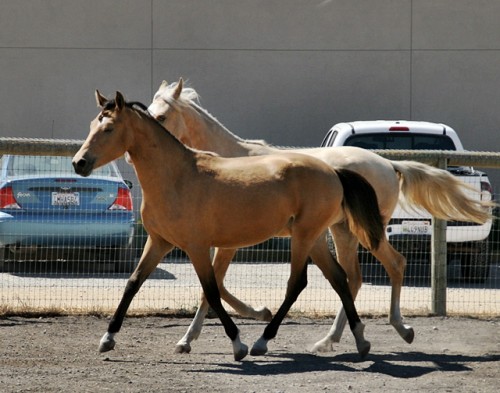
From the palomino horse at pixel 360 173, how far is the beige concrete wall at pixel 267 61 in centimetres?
778

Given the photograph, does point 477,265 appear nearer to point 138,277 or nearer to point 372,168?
point 372,168

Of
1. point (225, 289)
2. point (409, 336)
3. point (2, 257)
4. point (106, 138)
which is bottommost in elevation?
point (409, 336)

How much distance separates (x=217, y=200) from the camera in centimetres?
875

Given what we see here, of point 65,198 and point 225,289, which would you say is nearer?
point 225,289

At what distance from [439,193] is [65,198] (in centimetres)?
415

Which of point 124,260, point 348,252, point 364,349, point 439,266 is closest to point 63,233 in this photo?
point 124,260

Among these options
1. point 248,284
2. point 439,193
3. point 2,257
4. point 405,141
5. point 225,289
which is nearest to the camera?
point 225,289

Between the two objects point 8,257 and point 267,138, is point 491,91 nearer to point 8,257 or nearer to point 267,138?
point 267,138

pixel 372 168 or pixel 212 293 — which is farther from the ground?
pixel 372 168

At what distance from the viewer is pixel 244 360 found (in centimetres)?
880

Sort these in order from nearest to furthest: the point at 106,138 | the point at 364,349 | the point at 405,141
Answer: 1. the point at 106,138
2. the point at 364,349
3. the point at 405,141

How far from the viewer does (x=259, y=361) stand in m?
8.78

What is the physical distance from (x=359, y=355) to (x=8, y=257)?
4.75 metres

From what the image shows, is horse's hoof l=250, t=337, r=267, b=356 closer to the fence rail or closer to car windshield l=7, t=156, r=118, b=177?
the fence rail
